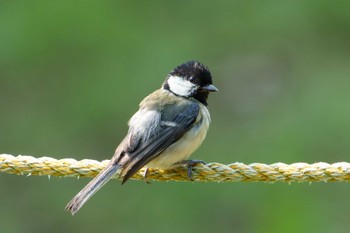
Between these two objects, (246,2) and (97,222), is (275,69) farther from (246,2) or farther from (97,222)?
(97,222)

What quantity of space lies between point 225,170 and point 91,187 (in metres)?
0.80

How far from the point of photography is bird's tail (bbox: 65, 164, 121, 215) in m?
5.52

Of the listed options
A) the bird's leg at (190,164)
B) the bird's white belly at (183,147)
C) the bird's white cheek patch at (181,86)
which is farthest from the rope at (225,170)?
the bird's white cheek patch at (181,86)

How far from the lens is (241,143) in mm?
10102

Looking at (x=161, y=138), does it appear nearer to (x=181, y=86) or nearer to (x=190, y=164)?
(x=190, y=164)

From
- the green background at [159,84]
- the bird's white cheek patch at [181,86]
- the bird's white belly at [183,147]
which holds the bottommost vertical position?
the bird's white belly at [183,147]

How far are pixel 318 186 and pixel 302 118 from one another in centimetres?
114

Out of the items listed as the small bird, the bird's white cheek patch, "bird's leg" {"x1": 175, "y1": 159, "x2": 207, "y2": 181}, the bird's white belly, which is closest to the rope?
"bird's leg" {"x1": 175, "y1": 159, "x2": 207, "y2": 181}

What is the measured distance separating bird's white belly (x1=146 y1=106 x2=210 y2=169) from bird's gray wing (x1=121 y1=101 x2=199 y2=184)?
0.12 ft

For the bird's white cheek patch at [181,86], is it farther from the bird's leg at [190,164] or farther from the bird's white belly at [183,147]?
the bird's leg at [190,164]

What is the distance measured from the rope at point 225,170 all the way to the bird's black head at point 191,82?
86 centimetres

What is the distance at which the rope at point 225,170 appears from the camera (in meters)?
5.36

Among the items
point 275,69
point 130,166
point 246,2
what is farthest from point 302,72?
point 130,166

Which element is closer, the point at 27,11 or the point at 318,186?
the point at 318,186
